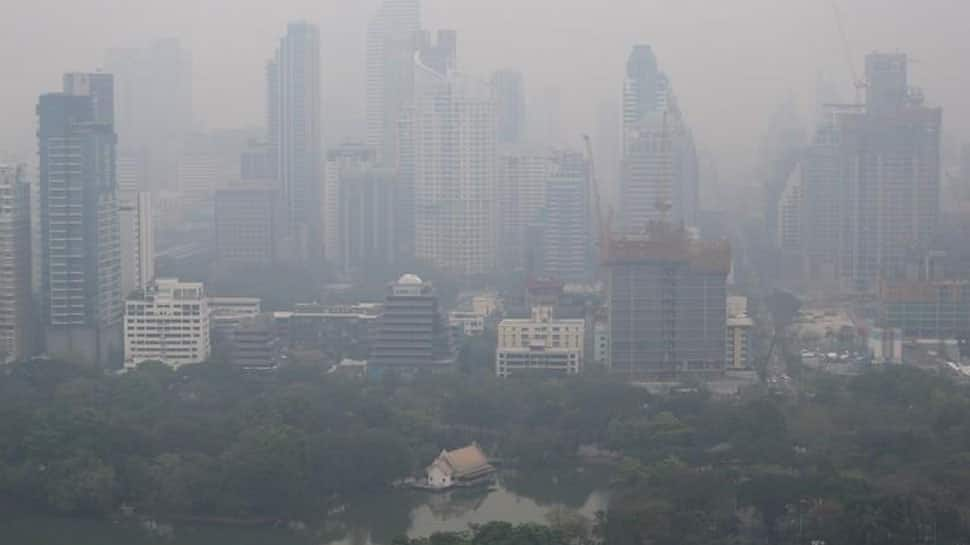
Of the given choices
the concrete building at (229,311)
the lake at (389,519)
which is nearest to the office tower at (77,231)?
the concrete building at (229,311)

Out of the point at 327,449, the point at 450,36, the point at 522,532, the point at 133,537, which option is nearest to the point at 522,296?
the point at 450,36

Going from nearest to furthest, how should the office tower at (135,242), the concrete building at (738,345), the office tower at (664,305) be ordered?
1. the office tower at (664,305)
2. the concrete building at (738,345)
3. the office tower at (135,242)

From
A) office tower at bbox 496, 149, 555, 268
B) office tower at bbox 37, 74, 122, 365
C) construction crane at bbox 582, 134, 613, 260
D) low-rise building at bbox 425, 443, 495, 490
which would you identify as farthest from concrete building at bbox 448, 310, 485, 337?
low-rise building at bbox 425, 443, 495, 490

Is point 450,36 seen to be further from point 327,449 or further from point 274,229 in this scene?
point 327,449

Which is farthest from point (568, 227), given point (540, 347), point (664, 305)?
point (664, 305)

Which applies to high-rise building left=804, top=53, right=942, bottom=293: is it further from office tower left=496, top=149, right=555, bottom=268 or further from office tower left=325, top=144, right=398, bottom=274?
office tower left=325, top=144, right=398, bottom=274

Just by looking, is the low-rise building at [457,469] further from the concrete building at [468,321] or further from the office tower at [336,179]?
the office tower at [336,179]
